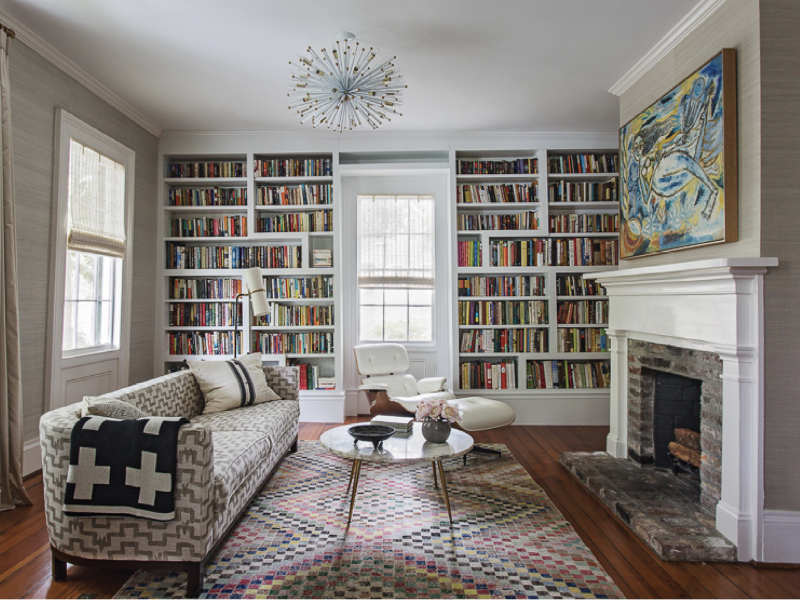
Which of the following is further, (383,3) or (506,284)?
(506,284)

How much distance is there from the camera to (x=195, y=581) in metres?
1.96

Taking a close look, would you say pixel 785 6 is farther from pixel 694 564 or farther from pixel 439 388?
pixel 439 388

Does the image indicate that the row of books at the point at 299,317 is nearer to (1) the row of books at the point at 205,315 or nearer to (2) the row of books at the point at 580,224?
(1) the row of books at the point at 205,315

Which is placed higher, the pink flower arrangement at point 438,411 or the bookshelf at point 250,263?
the bookshelf at point 250,263

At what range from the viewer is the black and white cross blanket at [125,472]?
6.40 ft

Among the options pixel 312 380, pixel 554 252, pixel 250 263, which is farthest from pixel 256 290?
pixel 554 252

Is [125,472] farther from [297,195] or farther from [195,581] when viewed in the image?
[297,195]

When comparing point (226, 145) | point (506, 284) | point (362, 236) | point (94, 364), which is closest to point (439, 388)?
point (506, 284)

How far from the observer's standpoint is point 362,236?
206 inches

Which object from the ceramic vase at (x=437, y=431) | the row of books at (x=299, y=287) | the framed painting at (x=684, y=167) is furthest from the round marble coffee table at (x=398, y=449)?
the row of books at (x=299, y=287)

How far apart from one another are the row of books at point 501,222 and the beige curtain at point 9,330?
3596 millimetres

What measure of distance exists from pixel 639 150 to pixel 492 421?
2.17m

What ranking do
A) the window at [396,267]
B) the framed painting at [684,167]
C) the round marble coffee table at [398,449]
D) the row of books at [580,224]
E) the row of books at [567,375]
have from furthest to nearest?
the window at [396,267] → the row of books at [580,224] → the row of books at [567,375] → the round marble coffee table at [398,449] → the framed painting at [684,167]

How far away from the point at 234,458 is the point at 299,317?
2593mm
